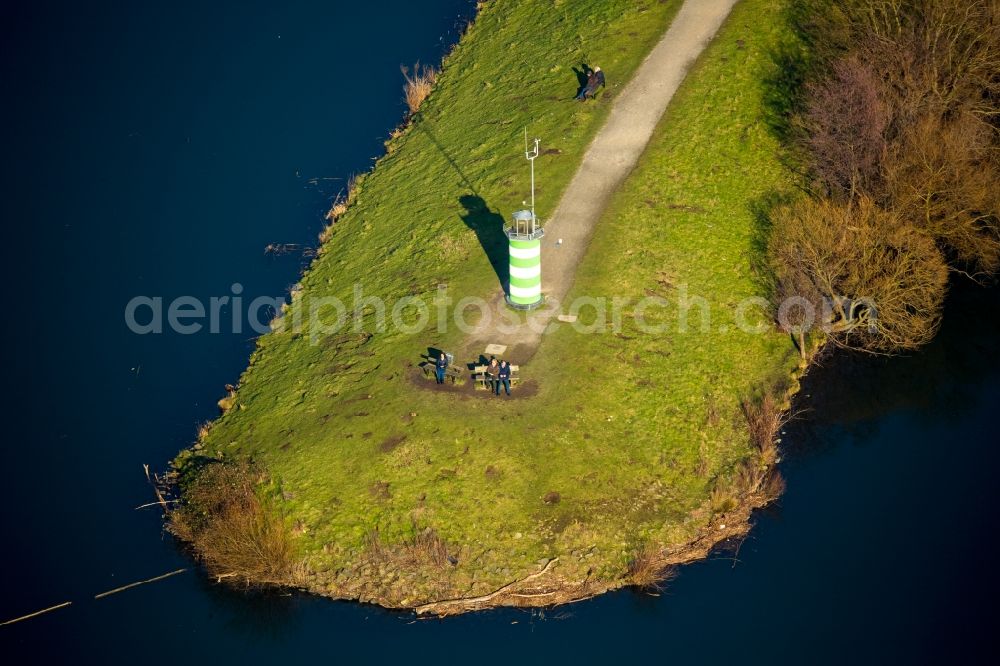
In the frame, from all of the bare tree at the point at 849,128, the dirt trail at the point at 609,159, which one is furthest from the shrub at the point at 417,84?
the bare tree at the point at 849,128

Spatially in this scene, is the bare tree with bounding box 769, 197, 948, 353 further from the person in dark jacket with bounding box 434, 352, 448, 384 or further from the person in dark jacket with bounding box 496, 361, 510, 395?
the person in dark jacket with bounding box 434, 352, 448, 384

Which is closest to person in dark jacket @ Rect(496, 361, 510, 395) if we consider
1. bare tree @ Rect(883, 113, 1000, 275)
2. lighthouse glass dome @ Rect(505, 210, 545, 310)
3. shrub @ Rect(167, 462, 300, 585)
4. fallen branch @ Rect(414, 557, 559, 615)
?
lighthouse glass dome @ Rect(505, 210, 545, 310)

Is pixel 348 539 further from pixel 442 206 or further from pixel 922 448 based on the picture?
pixel 922 448

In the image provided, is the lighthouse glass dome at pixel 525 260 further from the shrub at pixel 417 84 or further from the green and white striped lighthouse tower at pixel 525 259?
the shrub at pixel 417 84

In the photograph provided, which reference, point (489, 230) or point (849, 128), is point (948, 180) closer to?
point (849, 128)

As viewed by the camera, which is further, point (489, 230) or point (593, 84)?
point (593, 84)

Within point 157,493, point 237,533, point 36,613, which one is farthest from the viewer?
point 157,493

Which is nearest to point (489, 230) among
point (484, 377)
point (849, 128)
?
point (484, 377)

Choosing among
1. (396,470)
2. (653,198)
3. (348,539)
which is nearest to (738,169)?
(653,198)
